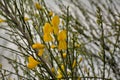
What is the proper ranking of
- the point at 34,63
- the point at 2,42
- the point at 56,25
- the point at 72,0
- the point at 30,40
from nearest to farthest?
the point at 56,25 → the point at 34,63 → the point at 30,40 → the point at 72,0 → the point at 2,42

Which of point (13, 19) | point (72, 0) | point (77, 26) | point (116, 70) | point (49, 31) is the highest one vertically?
point (72, 0)

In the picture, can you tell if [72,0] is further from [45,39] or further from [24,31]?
[45,39]

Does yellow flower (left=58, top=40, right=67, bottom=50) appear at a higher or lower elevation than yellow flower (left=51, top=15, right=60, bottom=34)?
lower

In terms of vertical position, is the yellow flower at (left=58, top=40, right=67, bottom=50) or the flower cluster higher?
the flower cluster

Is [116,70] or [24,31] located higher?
[24,31]

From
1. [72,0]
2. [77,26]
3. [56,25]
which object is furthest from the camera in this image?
[72,0]

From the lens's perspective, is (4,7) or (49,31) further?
(4,7)

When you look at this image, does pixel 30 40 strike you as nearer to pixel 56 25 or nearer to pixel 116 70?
pixel 56 25

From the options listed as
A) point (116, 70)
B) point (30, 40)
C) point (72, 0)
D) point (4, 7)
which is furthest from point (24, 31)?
point (72, 0)

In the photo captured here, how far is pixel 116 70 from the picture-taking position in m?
3.10

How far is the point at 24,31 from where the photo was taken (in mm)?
1219

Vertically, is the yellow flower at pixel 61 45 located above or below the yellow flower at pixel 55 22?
below

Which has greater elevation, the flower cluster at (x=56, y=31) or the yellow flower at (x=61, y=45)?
the flower cluster at (x=56, y=31)

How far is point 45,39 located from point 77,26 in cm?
220
